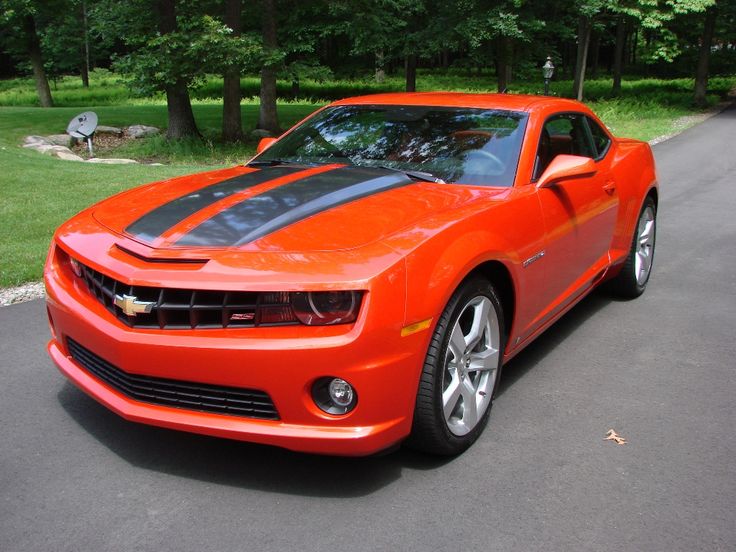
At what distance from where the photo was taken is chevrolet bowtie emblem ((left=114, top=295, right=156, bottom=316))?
2.70m

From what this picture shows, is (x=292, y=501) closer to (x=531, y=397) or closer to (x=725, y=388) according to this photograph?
(x=531, y=397)

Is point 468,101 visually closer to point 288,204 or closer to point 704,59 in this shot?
point 288,204

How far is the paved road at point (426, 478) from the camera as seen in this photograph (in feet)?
8.47

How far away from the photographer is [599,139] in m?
5.12

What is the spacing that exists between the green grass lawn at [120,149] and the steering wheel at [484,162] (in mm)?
3971

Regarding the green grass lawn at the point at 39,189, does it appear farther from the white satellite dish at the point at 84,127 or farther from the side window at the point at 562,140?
the side window at the point at 562,140

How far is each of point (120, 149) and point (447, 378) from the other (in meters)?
15.7

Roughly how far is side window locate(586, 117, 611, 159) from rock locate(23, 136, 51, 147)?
14.5 m

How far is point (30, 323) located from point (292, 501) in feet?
9.73

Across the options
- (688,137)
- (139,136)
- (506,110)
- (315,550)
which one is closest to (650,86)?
(688,137)

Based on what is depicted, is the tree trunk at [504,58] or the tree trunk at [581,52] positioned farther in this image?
the tree trunk at [581,52]

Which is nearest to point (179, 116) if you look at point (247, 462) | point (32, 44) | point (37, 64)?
point (247, 462)

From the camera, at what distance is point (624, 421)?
355 centimetres

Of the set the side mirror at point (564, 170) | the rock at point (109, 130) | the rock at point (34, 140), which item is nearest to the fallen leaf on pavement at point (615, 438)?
the side mirror at point (564, 170)
